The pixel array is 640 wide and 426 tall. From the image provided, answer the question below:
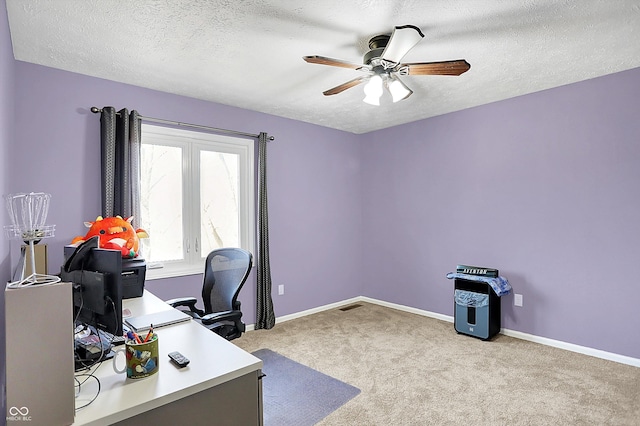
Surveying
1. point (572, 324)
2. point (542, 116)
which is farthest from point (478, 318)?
point (542, 116)

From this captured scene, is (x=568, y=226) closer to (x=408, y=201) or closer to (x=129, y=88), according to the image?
(x=408, y=201)

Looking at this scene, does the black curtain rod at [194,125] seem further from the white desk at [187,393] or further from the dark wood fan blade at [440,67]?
the white desk at [187,393]

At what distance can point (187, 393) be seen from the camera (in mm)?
1193

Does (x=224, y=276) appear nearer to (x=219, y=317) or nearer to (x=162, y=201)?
(x=219, y=317)

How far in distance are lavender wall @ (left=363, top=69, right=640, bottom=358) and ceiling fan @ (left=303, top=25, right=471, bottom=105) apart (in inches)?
68.0

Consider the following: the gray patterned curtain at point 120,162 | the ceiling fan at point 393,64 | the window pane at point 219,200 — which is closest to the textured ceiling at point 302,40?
the ceiling fan at point 393,64

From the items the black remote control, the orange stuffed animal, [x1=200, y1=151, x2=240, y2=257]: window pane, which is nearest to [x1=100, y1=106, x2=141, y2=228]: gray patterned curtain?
the orange stuffed animal

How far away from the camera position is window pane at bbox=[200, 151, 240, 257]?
3.73m

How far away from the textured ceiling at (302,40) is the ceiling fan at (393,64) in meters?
0.12

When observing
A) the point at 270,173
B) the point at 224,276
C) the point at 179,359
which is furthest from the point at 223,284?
the point at 270,173

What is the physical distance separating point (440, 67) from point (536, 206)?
2.08 m

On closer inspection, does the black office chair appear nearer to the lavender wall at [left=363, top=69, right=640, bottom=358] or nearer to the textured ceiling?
the textured ceiling

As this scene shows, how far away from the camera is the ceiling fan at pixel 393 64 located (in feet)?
6.56

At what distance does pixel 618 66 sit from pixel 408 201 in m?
2.41
